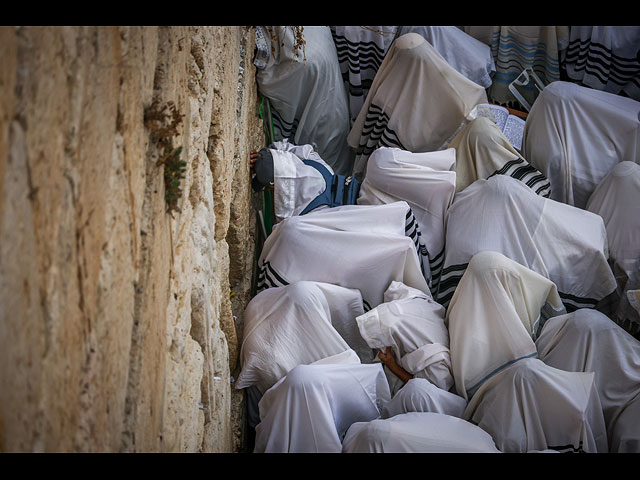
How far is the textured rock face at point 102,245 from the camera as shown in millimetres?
1097

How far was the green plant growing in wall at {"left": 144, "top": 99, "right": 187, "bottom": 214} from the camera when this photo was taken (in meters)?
1.75

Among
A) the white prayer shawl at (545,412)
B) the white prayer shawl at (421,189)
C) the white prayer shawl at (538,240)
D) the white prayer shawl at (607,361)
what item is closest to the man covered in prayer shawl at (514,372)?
the white prayer shawl at (545,412)

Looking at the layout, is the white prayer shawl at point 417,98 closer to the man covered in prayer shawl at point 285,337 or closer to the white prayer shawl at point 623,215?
the white prayer shawl at point 623,215

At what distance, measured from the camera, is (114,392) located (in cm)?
154

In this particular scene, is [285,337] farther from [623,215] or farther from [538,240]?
[623,215]

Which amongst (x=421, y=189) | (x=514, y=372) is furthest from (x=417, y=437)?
(x=421, y=189)

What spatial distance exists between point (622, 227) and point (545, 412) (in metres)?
1.66

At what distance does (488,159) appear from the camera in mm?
4734

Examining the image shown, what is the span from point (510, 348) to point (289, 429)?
1158mm

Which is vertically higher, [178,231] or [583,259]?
[178,231]

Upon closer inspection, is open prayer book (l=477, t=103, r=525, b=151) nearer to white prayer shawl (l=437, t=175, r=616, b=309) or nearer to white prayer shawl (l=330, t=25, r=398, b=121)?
white prayer shawl (l=330, t=25, r=398, b=121)
